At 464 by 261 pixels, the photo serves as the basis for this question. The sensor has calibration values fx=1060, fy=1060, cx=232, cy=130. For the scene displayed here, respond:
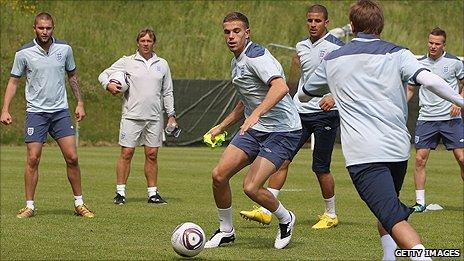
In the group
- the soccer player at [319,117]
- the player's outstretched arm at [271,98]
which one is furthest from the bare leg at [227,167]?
the soccer player at [319,117]

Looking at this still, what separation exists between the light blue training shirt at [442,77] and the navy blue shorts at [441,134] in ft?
0.26

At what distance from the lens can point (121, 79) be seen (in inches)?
564

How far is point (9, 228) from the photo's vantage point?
11094mm

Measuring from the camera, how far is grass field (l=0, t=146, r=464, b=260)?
9414mm

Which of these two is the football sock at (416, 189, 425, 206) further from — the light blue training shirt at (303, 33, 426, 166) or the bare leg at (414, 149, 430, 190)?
the light blue training shirt at (303, 33, 426, 166)

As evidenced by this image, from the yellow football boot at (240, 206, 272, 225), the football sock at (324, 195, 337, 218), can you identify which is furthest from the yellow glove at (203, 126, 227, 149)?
the football sock at (324, 195, 337, 218)

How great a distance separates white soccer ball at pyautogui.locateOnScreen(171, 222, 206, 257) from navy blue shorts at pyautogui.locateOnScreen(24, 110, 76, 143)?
3917mm

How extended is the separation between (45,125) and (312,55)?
10.9ft

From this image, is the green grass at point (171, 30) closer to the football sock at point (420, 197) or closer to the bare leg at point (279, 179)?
the football sock at point (420, 197)

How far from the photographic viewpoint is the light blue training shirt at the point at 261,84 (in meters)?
9.28

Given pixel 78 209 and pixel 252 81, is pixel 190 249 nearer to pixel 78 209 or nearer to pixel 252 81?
pixel 252 81

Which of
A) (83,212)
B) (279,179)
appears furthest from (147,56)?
(279,179)

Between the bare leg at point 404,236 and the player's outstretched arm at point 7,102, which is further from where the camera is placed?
the player's outstretched arm at point 7,102

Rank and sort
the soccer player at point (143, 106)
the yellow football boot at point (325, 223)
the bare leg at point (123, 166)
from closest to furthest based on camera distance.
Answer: the yellow football boot at point (325, 223), the bare leg at point (123, 166), the soccer player at point (143, 106)
